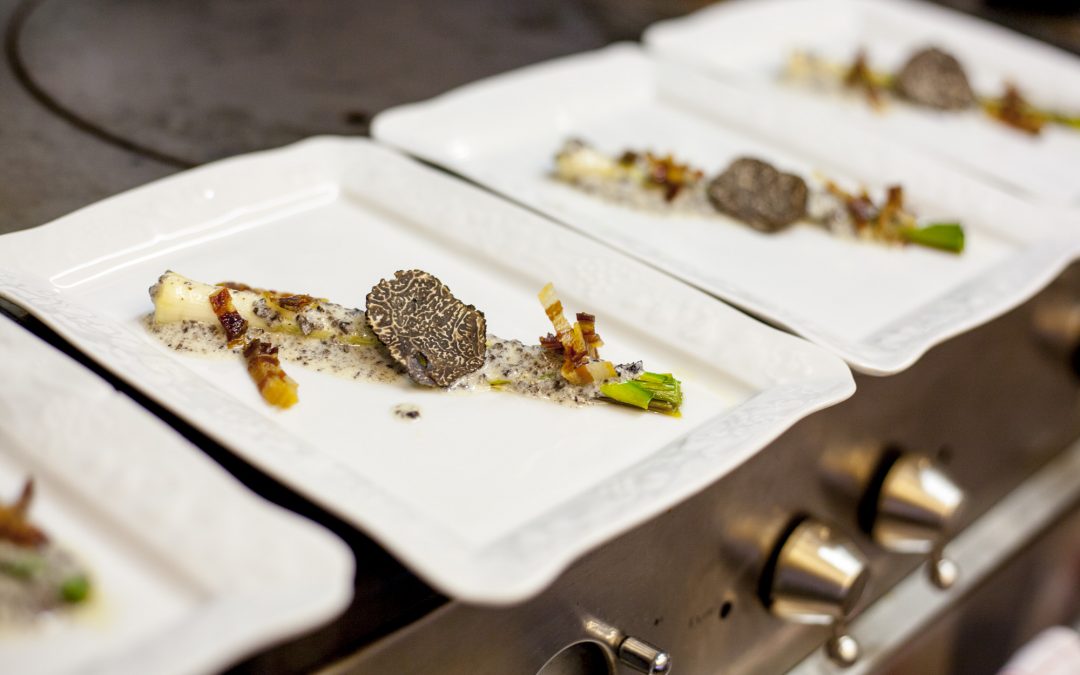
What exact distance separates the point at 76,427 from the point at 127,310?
37cm

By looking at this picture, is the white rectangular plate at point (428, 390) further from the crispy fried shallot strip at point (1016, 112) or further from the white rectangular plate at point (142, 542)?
the crispy fried shallot strip at point (1016, 112)

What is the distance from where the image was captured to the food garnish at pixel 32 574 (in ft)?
3.18

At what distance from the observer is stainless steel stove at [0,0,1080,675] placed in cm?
125

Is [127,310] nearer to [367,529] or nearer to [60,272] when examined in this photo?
[60,272]

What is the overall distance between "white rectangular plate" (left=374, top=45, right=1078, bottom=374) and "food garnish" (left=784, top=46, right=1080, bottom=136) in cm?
39

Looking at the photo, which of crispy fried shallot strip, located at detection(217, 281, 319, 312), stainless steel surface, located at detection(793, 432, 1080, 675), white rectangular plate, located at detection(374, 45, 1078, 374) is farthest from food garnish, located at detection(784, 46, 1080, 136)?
crispy fried shallot strip, located at detection(217, 281, 319, 312)

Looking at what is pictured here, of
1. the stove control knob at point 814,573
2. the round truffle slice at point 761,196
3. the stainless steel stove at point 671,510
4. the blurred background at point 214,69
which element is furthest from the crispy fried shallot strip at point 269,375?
the round truffle slice at point 761,196

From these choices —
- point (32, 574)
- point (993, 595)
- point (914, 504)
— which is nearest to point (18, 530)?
point (32, 574)

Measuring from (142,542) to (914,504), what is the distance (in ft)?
3.70

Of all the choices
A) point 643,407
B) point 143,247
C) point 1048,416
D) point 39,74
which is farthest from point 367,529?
point 1048,416

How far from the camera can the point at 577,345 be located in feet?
4.79

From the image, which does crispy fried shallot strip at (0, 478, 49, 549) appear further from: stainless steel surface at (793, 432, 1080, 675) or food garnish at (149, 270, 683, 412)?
stainless steel surface at (793, 432, 1080, 675)

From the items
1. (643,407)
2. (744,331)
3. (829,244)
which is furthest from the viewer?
(829,244)

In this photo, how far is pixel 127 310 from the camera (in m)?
1.46
